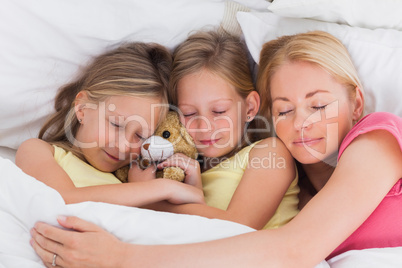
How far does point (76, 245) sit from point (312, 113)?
702mm

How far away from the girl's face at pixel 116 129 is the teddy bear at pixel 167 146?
28 mm

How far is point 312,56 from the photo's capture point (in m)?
1.31

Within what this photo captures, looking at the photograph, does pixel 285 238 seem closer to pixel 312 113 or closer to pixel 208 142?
pixel 312 113

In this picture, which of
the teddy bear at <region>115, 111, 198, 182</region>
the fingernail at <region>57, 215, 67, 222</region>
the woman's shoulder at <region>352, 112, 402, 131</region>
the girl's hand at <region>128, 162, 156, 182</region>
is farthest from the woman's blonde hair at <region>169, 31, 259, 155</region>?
the fingernail at <region>57, 215, 67, 222</region>

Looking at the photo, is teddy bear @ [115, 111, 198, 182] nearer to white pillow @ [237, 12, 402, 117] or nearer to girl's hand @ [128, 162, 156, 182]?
girl's hand @ [128, 162, 156, 182]

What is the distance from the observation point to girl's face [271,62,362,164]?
4.11 ft

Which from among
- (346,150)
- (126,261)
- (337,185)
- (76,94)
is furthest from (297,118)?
(76,94)

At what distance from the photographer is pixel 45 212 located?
1.00m

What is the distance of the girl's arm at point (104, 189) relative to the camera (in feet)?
3.84

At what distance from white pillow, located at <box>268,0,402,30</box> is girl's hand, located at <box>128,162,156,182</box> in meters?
0.62

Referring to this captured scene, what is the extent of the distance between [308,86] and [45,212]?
75cm

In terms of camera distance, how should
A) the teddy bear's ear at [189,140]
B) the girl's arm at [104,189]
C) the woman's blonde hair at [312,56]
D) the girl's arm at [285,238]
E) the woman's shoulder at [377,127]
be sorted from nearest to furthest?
the girl's arm at [285,238], the woman's shoulder at [377,127], the girl's arm at [104,189], the woman's blonde hair at [312,56], the teddy bear's ear at [189,140]

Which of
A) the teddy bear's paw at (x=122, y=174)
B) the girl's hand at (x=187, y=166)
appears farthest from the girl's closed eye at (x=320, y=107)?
the teddy bear's paw at (x=122, y=174)

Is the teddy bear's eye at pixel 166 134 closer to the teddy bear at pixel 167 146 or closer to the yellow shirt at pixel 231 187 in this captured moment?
the teddy bear at pixel 167 146
